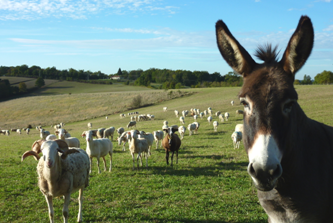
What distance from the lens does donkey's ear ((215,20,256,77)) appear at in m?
2.43

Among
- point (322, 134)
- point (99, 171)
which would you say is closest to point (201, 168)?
point (99, 171)

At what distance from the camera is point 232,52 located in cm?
251

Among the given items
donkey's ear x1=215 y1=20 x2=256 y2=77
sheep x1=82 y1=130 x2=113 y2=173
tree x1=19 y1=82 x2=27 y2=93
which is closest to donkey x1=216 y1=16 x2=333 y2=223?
donkey's ear x1=215 y1=20 x2=256 y2=77

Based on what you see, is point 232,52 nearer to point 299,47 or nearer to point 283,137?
point 299,47

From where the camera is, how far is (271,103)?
206 centimetres

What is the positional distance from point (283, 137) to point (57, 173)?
228 inches

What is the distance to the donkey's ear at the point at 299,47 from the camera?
7.16 ft

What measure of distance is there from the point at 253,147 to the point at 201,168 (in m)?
10.8

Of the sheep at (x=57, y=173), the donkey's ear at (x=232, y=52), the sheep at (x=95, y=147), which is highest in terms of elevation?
the donkey's ear at (x=232, y=52)

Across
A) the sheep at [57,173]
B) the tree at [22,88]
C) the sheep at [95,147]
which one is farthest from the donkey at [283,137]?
the tree at [22,88]

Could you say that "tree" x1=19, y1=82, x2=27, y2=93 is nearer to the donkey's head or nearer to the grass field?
the grass field

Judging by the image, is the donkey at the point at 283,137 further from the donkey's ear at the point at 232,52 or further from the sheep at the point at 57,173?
the sheep at the point at 57,173

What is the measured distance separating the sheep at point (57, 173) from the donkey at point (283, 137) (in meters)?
A: 5.15

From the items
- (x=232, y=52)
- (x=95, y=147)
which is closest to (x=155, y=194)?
(x=95, y=147)
